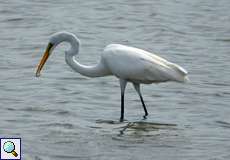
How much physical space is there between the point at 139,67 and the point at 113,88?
2481 mm

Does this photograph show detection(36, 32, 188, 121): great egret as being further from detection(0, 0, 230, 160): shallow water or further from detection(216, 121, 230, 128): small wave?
detection(216, 121, 230, 128): small wave

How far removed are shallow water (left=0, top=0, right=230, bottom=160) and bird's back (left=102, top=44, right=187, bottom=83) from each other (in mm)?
646

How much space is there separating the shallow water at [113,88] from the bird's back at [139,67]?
0.65 metres

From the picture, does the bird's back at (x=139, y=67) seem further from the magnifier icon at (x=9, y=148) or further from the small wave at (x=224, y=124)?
the magnifier icon at (x=9, y=148)

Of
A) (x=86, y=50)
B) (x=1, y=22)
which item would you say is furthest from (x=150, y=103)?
(x=1, y=22)

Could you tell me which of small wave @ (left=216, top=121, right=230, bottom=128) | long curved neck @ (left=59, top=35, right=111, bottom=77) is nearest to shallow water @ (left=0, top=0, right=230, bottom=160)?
small wave @ (left=216, top=121, right=230, bottom=128)

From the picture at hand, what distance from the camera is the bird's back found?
13336mm

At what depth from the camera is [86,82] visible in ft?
53.8

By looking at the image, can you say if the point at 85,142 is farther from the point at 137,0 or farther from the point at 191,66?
the point at 137,0

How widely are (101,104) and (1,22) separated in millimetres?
7660

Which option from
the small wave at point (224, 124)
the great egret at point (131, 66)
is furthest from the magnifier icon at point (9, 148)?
the small wave at point (224, 124)

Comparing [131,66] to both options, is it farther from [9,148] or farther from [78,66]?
[9,148]

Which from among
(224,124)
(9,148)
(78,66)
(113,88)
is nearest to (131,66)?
(78,66)

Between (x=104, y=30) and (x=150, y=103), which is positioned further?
(x=104, y=30)
